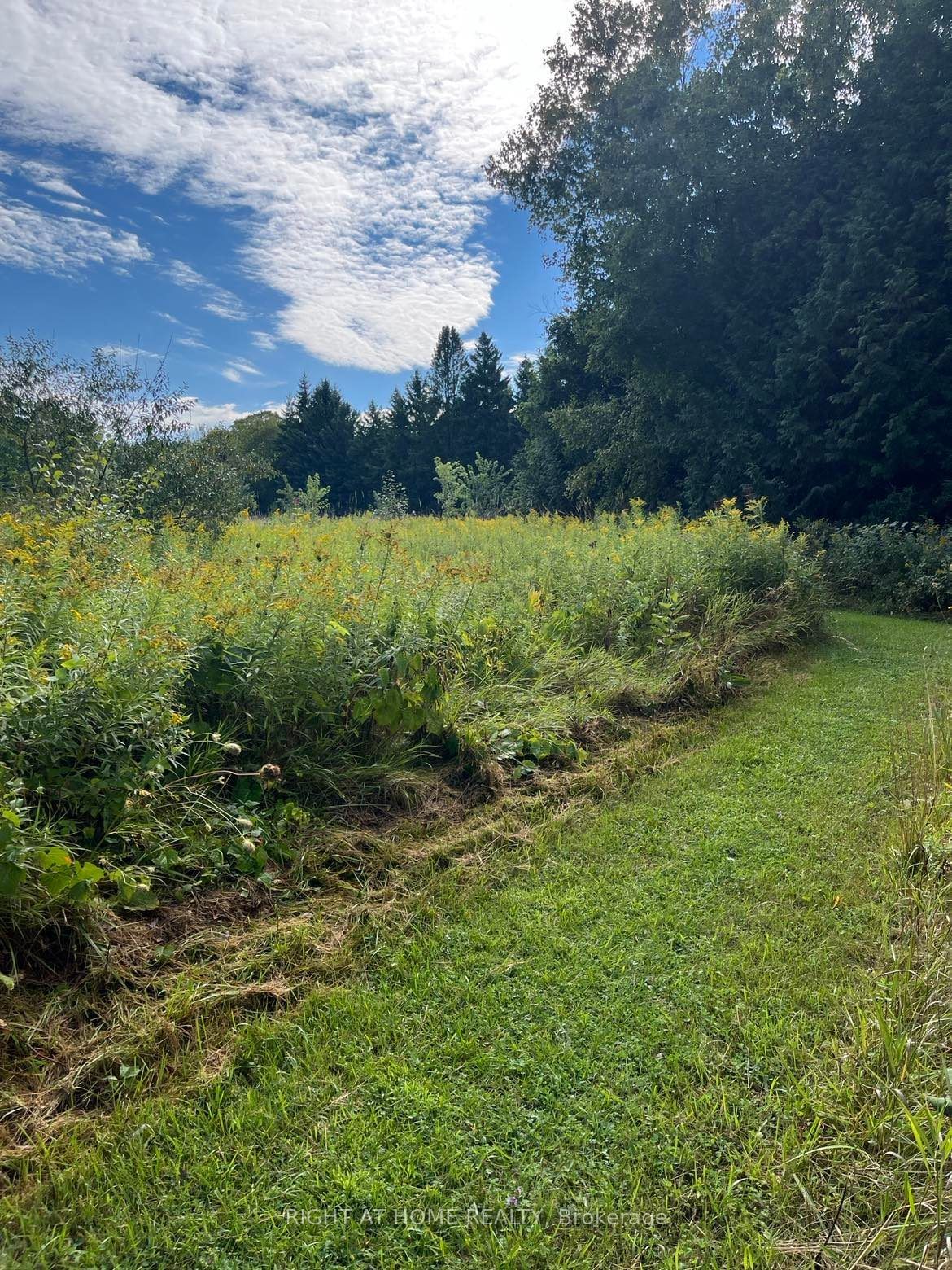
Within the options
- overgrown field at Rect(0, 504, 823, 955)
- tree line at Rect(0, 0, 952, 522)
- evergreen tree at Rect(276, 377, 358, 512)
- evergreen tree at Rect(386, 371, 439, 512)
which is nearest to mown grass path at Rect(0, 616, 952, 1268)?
overgrown field at Rect(0, 504, 823, 955)

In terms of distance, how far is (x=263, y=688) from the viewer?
2822 millimetres

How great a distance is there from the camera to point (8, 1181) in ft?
4.63

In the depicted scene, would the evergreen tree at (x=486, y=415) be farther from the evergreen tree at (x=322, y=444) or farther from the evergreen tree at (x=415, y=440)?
the evergreen tree at (x=322, y=444)

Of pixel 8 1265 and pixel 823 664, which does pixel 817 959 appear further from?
pixel 823 664

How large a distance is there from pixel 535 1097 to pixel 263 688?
1.81 metres

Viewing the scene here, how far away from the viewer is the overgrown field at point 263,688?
6.95 feet

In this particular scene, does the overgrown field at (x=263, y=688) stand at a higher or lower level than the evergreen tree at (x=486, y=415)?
lower

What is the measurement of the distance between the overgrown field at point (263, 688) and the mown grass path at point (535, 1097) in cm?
67

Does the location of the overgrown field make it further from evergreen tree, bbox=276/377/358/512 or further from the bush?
evergreen tree, bbox=276/377/358/512

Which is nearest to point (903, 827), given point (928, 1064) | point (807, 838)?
point (807, 838)

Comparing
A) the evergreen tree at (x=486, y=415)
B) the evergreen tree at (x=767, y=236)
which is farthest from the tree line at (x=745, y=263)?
the evergreen tree at (x=486, y=415)

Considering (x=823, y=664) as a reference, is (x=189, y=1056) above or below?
below

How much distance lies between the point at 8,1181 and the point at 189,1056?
0.41m

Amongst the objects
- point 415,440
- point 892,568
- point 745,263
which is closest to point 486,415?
point 415,440
